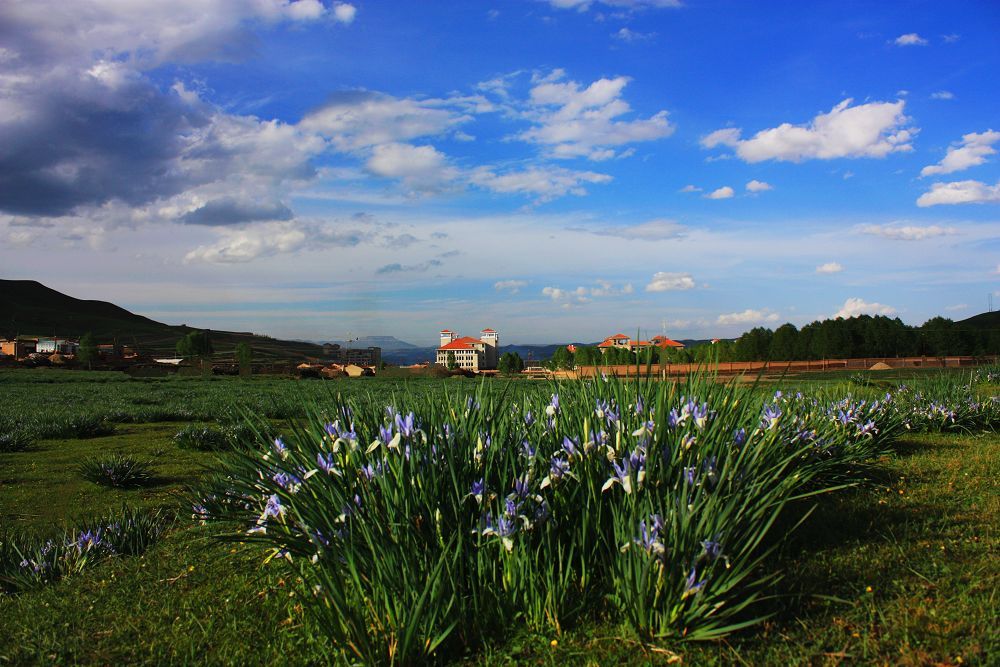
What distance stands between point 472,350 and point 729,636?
175 ft

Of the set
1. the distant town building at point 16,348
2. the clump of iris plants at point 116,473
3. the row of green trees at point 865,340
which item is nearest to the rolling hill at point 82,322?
the distant town building at point 16,348

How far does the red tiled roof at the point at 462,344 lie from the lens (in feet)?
183

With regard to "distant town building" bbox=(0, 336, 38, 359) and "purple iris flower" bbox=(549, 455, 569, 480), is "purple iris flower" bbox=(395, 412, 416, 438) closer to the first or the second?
"purple iris flower" bbox=(549, 455, 569, 480)

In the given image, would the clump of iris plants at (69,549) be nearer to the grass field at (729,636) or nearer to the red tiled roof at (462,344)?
the grass field at (729,636)

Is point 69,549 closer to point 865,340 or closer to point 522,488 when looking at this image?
point 522,488

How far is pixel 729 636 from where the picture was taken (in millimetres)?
2576

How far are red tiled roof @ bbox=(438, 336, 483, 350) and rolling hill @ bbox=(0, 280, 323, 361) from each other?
25076 mm

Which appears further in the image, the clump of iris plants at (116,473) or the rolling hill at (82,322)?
the rolling hill at (82,322)

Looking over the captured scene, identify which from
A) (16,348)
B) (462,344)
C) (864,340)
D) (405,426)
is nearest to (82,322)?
(16,348)

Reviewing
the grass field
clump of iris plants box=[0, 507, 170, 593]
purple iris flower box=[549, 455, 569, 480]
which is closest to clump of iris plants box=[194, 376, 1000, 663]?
purple iris flower box=[549, 455, 569, 480]

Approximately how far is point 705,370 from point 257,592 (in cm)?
293

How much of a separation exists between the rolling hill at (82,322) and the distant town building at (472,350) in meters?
27.0

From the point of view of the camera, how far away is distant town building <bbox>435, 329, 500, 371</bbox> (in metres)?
51.8

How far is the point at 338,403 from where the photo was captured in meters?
3.54
